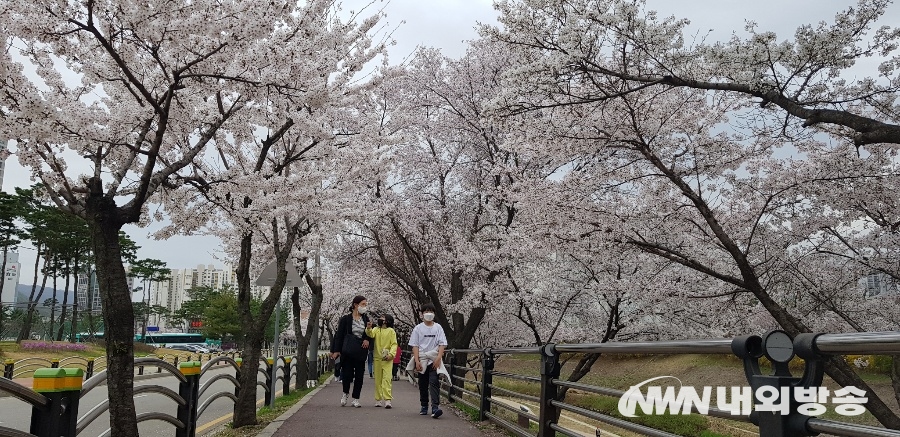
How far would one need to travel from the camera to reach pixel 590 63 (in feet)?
27.6

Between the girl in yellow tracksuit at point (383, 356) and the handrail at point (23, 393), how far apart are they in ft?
21.6

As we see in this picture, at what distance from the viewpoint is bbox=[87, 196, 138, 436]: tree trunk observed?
5.34 meters

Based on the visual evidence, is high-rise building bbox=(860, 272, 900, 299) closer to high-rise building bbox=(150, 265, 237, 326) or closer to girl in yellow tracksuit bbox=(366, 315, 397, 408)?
girl in yellow tracksuit bbox=(366, 315, 397, 408)

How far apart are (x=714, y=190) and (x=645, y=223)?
1525 mm

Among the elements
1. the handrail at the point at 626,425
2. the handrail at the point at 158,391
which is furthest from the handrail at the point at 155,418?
the handrail at the point at 626,425

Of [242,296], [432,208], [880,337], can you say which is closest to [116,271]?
[242,296]

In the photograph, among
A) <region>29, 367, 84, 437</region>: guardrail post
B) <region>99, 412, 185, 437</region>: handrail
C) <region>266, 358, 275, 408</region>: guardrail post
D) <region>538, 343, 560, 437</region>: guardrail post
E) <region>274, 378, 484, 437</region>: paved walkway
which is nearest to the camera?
<region>29, 367, 84, 437</region>: guardrail post

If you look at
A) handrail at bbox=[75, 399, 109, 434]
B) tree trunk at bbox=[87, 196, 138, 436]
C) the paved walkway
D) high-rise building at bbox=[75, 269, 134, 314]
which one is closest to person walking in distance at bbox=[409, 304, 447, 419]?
the paved walkway

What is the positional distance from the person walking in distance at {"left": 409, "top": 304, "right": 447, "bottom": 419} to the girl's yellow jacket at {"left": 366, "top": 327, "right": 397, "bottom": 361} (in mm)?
545

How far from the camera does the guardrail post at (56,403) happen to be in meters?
3.92

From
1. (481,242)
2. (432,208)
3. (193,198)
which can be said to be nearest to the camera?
(193,198)

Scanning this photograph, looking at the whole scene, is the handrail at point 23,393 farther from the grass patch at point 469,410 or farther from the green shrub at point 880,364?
the green shrub at point 880,364

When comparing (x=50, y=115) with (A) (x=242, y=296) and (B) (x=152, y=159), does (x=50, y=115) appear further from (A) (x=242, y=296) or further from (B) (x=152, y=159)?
(A) (x=242, y=296)

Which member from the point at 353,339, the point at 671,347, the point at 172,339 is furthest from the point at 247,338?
the point at 172,339
